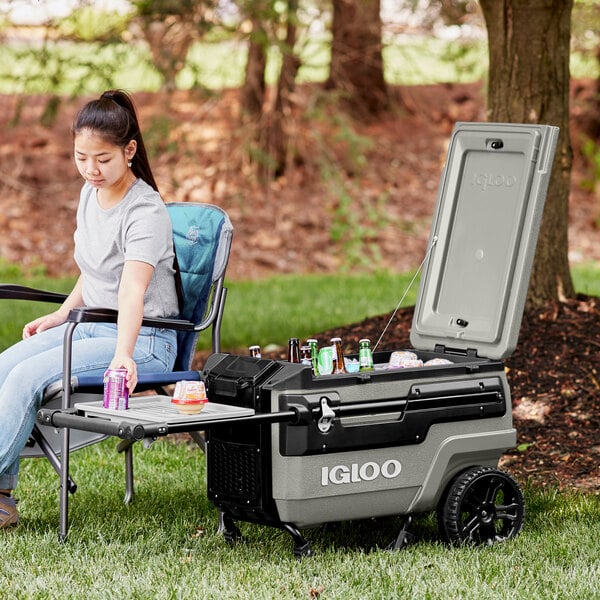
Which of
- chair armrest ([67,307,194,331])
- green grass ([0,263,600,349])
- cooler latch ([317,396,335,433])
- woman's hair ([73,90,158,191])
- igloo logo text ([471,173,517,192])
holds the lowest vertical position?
green grass ([0,263,600,349])

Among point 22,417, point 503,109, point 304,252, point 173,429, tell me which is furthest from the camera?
point 304,252

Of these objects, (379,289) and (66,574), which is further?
(379,289)

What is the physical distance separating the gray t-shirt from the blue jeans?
4.3 inches

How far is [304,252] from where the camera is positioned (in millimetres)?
12602

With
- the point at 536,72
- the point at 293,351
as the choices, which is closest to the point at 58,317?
the point at 293,351

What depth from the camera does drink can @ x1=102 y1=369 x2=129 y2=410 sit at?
3.79 meters

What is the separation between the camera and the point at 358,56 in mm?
14109

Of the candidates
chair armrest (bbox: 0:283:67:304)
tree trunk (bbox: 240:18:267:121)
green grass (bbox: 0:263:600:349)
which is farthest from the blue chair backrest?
tree trunk (bbox: 240:18:267:121)

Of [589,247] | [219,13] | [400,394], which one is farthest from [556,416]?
[589,247]

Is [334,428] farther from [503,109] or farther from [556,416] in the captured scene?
[503,109]

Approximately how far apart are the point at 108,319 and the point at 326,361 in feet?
2.54

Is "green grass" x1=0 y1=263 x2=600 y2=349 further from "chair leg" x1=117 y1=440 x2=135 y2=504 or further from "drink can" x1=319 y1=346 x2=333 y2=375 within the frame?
"drink can" x1=319 y1=346 x2=333 y2=375

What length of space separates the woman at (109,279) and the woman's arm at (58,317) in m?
0.05

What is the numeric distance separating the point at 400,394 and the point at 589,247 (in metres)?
9.85
